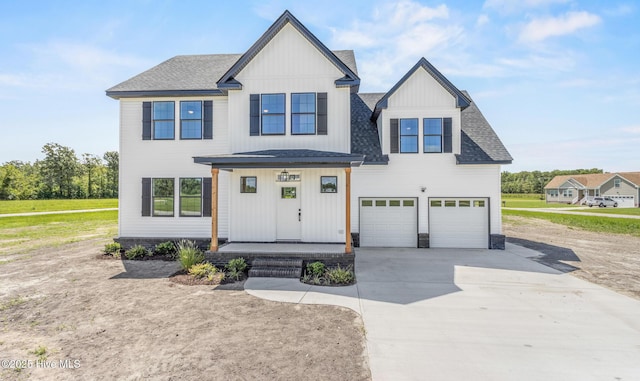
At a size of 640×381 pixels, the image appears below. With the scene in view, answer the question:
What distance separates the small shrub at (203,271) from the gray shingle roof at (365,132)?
7495 mm

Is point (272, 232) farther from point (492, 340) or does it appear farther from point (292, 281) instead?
point (492, 340)

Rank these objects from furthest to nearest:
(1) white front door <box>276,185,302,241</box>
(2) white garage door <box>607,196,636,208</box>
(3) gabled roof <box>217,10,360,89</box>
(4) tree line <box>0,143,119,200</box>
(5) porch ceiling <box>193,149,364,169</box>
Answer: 1. (4) tree line <box>0,143,119,200</box>
2. (2) white garage door <box>607,196,636,208</box>
3. (1) white front door <box>276,185,302,241</box>
4. (3) gabled roof <box>217,10,360,89</box>
5. (5) porch ceiling <box>193,149,364,169</box>

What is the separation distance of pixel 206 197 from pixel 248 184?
2.05 metres

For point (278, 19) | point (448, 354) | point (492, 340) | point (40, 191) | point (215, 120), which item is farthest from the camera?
point (40, 191)

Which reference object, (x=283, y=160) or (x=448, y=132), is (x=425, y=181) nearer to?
(x=448, y=132)

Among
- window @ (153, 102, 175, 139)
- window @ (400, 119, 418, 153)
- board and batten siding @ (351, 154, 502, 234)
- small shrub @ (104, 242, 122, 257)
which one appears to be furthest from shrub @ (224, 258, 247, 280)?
window @ (400, 119, 418, 153)

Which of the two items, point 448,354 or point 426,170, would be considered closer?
point 448,354

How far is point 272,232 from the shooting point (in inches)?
432

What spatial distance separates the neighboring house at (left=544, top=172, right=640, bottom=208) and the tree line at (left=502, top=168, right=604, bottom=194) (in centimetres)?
1932

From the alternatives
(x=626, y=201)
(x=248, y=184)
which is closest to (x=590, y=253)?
(x=248, y=184)

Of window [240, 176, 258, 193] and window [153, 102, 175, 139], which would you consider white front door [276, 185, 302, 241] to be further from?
window [153, 102, 175, 139]

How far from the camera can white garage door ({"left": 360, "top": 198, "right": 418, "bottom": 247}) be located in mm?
12867

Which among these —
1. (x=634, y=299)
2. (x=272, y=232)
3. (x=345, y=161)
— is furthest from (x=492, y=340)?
(x=272, y=232)

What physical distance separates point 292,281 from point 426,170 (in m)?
7.97
